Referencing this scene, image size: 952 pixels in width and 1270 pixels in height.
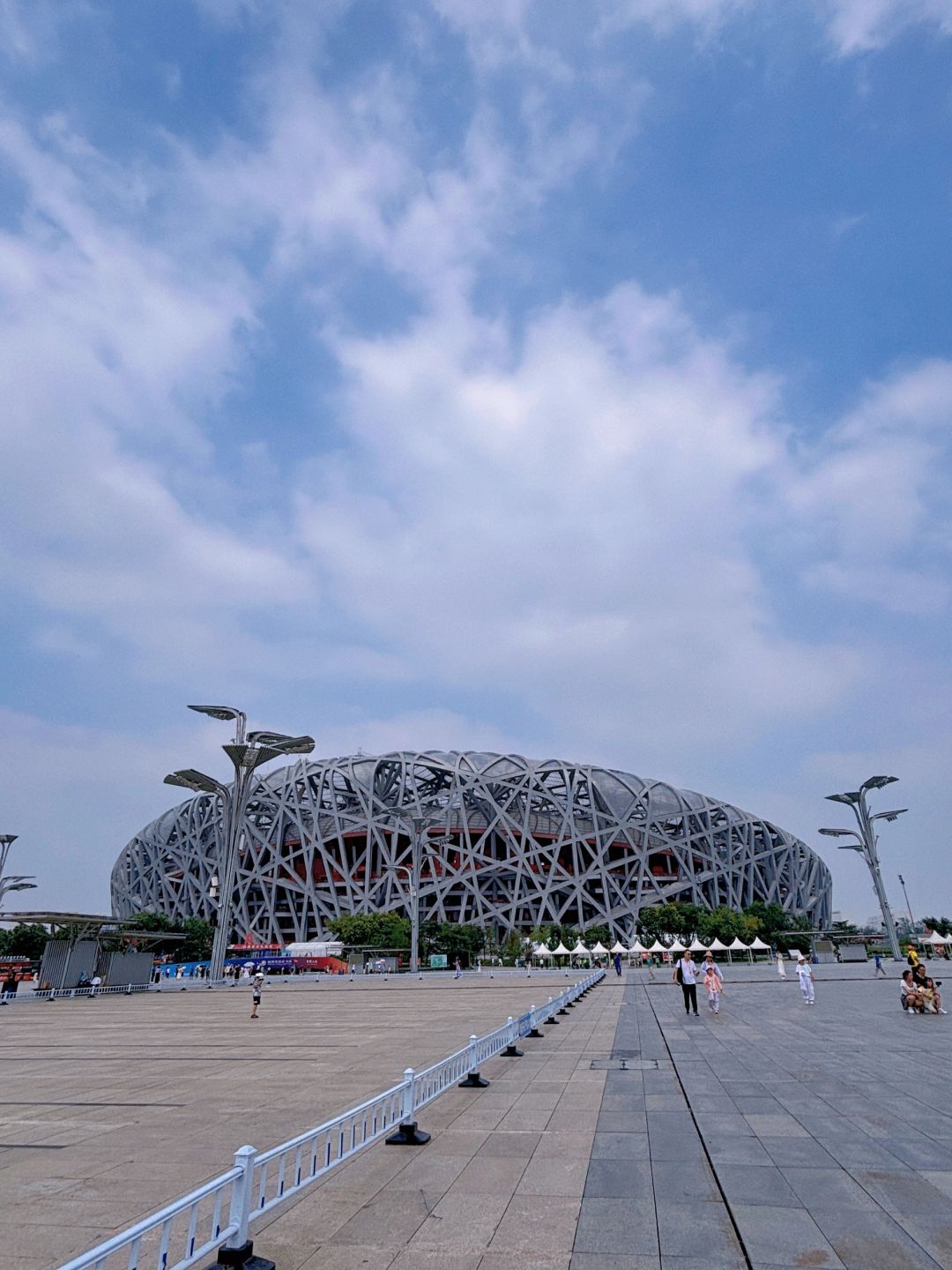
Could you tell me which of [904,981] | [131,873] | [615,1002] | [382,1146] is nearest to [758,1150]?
[382,1146]

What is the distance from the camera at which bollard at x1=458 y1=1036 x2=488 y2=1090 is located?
987 centimetres

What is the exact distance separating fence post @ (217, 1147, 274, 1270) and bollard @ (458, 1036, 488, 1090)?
581 cm

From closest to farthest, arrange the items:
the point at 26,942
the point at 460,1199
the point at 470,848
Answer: the point at 460,1199 < the point at 26,942 < the point at 470,848

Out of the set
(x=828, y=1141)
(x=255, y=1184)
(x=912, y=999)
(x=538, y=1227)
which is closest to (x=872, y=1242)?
(x=538, y=1227)

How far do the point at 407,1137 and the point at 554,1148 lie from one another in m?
1.35

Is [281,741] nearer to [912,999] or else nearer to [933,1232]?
[912,999]

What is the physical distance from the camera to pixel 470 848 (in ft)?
238

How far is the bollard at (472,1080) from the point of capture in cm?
987

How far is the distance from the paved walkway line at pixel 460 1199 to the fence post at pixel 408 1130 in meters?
0.10

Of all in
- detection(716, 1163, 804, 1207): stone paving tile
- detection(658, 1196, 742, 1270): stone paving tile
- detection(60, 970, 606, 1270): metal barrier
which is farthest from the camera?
detection(716, 1163, 804, 1207): stone paving tile

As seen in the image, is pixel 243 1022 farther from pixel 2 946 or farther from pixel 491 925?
pixel 2 946

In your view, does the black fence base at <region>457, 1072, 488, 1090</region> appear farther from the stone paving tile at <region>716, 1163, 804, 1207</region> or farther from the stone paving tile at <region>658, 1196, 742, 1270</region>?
the stone paving tile at <region>658, 1196, 742, 1270</region>

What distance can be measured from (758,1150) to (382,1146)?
11.0 feet

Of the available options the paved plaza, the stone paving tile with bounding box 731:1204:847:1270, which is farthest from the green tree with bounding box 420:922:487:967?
the stone paving tile with bounding box 731:1204:847:1270
